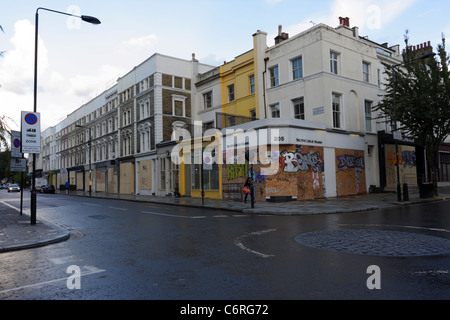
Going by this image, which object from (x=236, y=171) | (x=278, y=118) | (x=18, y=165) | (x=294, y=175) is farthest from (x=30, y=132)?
(x=294, y=175)

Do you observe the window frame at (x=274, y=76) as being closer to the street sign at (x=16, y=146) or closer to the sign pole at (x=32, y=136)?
the street sign at (x=16, y=146)

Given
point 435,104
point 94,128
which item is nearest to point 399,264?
point 435,104

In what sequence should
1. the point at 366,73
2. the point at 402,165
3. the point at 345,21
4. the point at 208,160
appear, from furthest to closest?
1. the point at 402,165
2. the point at 366,73
3. the point at 208,160
4. the point at 345,21

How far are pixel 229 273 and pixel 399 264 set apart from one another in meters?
2.83

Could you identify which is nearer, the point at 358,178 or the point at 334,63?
the point at 334,63

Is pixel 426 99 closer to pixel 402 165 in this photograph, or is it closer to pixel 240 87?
pixel 402 165

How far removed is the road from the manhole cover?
19 millimetres

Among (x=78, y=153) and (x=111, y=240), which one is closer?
(x=111, y=240)

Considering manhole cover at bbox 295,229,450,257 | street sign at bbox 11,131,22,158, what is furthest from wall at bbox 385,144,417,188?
street sign at bbox 11,131,22,158

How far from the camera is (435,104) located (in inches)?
797

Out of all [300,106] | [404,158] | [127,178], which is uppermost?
[300,106]

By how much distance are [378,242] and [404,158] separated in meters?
25.4

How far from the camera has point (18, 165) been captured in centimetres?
1416
